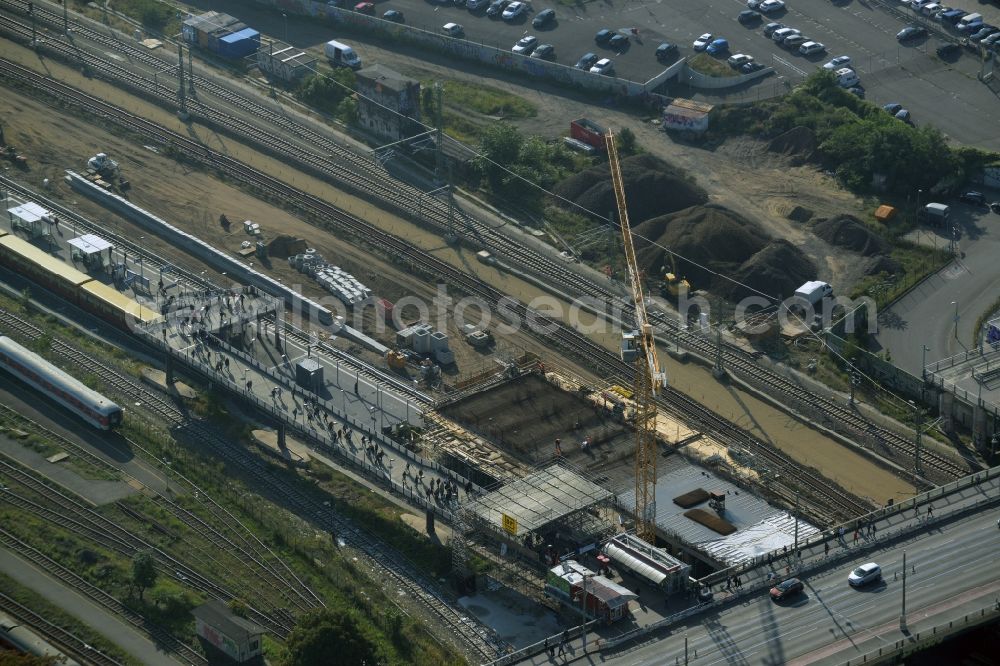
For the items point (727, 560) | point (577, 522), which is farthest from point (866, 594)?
point (577, 522)

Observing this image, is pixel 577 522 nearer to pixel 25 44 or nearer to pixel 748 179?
pixel 748 179

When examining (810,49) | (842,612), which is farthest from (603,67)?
(842,612)

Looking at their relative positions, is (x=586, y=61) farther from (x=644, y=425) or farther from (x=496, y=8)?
(x=644, y=425)

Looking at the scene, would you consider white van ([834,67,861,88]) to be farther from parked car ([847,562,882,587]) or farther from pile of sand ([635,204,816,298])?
parked car ([847,562,882,587])

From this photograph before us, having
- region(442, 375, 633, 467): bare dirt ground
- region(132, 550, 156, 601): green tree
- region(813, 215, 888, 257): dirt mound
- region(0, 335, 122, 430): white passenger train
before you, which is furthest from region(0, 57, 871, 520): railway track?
region(132, 550, 156, 601): green tree

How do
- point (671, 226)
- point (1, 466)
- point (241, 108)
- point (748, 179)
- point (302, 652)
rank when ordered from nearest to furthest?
point (302, 652) → point (1, 466) → point (671, 226) → point (748, 179) → point (241, 108)
